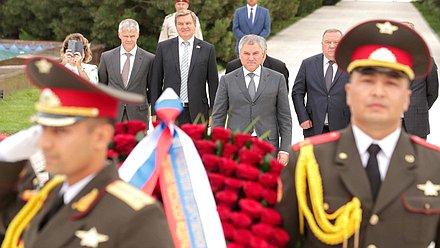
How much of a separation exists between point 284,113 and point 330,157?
425 cm

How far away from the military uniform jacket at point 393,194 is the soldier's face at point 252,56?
14.7 feet

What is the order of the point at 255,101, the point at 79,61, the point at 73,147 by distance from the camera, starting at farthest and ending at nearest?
the point at 79,61, the point at 255,101, the point at 73,147

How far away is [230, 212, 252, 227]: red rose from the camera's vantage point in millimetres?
4223

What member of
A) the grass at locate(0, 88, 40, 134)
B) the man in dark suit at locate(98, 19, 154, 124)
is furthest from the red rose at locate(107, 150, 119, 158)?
the grass at locate(0, 88, 40, 134)

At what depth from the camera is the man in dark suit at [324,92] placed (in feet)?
28.3

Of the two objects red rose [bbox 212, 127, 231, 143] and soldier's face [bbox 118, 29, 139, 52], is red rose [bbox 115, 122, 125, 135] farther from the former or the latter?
soldier's face [bbox 118, 29, 139, 52]

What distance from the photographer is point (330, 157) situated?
3.86 m

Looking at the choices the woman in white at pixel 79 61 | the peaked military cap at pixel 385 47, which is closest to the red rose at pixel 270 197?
the peaked military cap at pixel 385 47

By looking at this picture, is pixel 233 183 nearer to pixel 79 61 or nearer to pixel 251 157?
pixel 251 157

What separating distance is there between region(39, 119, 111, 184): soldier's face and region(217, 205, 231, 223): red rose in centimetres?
136

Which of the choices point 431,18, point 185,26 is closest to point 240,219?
point 185,26

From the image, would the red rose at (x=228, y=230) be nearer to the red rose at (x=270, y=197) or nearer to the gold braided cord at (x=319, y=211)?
the red rose at (x=270, y=197)

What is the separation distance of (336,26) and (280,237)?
89.7ft

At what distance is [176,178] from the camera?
14.7 ft
